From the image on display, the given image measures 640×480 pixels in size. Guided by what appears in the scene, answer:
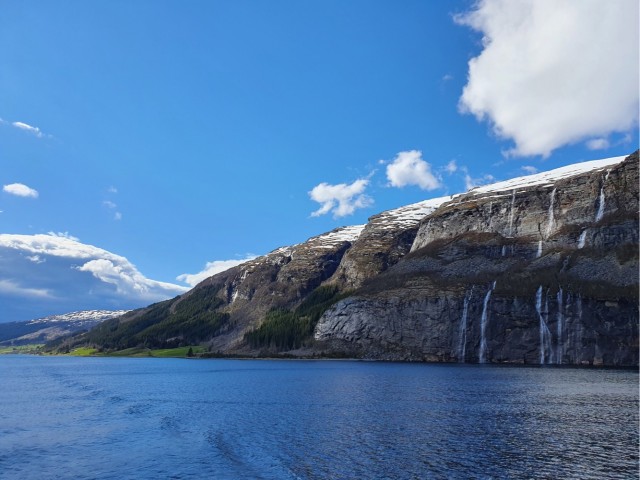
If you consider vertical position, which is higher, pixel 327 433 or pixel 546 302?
pixel 546 302

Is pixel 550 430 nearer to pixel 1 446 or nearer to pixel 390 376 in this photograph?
pixel 1 446

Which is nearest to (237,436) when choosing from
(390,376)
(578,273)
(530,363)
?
(390,376)

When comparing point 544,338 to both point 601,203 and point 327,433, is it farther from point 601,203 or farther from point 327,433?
point 327,433

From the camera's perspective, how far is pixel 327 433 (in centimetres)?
4953

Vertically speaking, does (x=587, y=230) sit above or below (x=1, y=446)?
above

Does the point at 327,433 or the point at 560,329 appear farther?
the point at 560,329

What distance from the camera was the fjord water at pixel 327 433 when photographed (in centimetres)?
3709

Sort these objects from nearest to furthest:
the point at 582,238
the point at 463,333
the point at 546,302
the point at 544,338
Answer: the point at 544,338
the point at 546,302
the point at 463,333
the point at 582,238

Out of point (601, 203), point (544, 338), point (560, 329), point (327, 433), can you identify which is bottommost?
point (327, 433)

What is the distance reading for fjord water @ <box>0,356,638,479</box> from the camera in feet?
122

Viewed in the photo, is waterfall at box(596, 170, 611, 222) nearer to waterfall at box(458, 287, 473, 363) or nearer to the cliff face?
the cliff face

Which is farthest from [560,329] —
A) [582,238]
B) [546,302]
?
[582,238]

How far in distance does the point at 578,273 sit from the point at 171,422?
153 meters

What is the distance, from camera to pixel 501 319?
169 m
